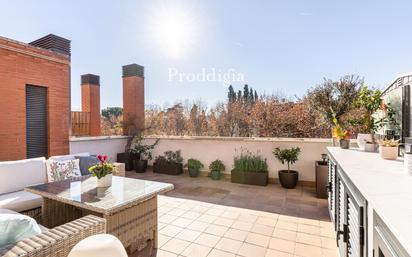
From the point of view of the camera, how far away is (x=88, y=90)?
8.22 meters

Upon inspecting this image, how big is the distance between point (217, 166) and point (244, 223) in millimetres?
2534

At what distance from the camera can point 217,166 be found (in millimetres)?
5504

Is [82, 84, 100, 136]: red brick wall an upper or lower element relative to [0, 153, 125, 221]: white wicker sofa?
upper

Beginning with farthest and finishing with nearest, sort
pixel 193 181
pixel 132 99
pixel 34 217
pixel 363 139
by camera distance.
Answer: pixel 132 99, pixel 193 181, pixel 363 139, pixel 34 217

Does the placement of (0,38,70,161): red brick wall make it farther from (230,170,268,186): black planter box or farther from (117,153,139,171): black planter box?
(230,170,268,186): black planter box

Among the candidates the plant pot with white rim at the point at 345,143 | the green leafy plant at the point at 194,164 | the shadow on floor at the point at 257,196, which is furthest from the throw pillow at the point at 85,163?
the plant pot with white rim at the point at 345,143

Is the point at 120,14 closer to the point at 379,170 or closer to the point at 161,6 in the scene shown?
the point at 161,6

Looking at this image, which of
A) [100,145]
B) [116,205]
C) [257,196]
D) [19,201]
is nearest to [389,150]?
[257,196]

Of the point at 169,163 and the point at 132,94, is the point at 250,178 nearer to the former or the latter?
the point at 169,163

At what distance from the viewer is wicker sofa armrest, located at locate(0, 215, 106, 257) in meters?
1.21

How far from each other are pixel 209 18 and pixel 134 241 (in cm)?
467

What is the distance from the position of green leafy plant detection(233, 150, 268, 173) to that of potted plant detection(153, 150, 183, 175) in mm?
1664

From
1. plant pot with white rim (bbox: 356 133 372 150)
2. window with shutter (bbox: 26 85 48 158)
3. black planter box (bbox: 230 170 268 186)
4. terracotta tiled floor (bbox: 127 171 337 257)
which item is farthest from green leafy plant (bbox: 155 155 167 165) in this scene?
plant pot with white rim (bbox: 356 133 372 150)

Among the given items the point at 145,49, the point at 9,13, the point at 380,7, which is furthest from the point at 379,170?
the point at 9,13
